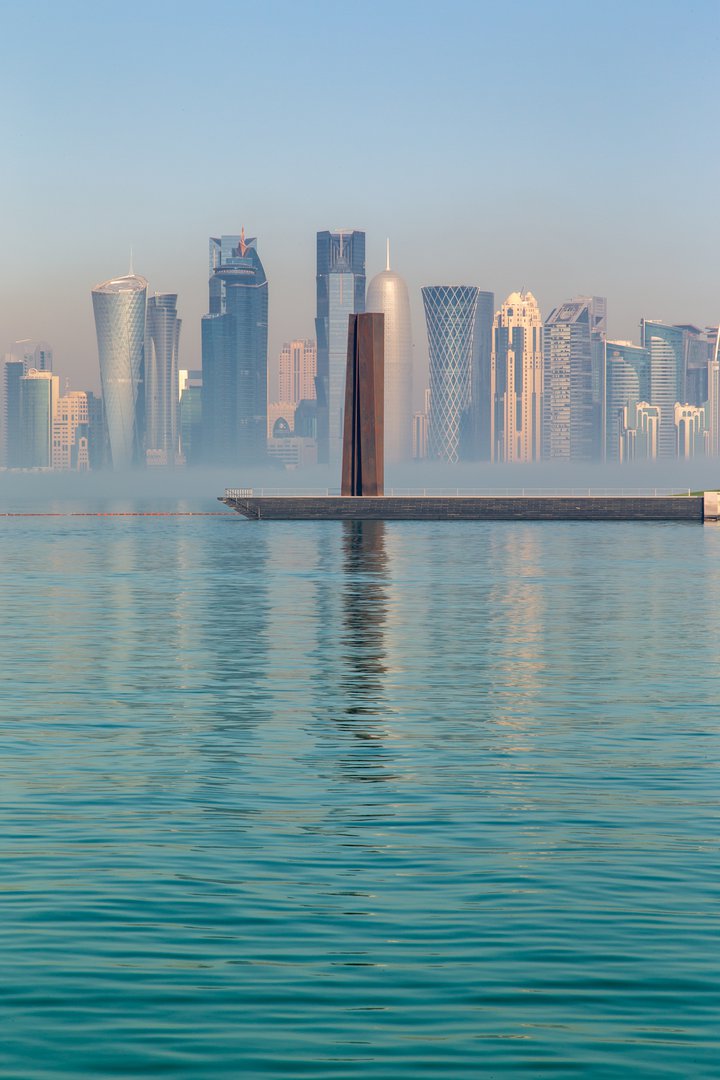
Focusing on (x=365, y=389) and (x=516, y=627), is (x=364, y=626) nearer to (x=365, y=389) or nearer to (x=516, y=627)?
(x=516, y=627)

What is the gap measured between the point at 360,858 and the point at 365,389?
422 ft

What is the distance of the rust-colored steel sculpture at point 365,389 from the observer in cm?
14288

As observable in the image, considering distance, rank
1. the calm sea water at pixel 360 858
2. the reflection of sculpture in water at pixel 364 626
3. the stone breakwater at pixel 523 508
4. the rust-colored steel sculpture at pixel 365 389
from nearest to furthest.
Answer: the calm sea water at pixel 360 858 < the reflection of sculpture in water at pixel 364 626 < the rust-colored steel sculpture at pixel 365 389 < the stone breakwater at pixel 523 508

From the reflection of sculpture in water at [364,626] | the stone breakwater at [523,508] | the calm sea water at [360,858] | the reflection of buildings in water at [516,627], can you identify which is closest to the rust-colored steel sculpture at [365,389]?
the stone breakwater at [523,508]

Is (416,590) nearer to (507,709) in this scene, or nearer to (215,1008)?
(507,709)

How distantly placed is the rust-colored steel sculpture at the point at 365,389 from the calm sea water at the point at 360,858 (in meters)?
99.1

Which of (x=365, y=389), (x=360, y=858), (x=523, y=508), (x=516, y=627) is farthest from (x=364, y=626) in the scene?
(x=523, y=508)

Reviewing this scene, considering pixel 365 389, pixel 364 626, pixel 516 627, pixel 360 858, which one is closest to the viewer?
pixel 360 858

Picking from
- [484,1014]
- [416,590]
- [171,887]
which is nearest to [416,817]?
[171,887]

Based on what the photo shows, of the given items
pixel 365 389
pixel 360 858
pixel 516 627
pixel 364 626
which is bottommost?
pixel 516 627

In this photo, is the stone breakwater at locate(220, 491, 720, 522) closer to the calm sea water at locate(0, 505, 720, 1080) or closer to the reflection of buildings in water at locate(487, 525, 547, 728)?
the reflection of buildings in water at locate(487, 525, 547, 728)

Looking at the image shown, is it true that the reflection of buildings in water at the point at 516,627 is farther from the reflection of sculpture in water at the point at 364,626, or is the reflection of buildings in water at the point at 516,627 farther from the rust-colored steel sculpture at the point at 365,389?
the rust-colored steel sculpture at the point at 365,389

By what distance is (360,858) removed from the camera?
17031 mm

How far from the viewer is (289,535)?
129875 millimetres
